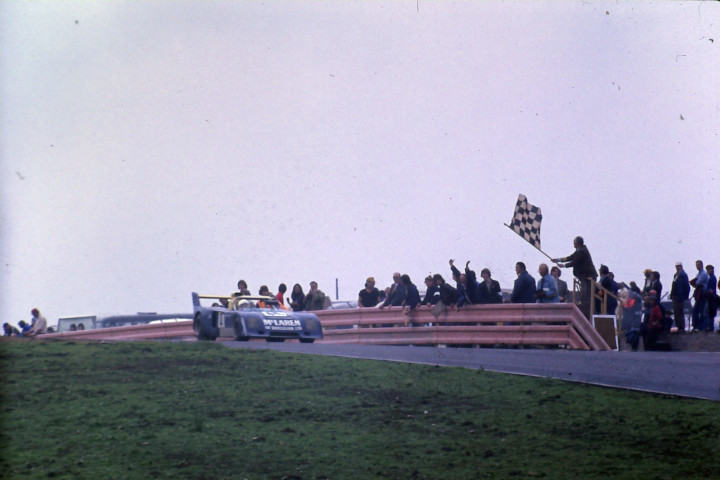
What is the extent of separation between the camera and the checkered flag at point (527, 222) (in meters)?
17.8

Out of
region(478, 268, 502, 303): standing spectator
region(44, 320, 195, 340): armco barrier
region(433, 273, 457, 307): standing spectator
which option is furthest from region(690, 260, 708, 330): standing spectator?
region(44, 320, 195, 340): armco barrier

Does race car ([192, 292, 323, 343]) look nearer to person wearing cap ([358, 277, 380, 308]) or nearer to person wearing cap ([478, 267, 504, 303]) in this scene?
person wearing cap ([358, 277, 380, 308])

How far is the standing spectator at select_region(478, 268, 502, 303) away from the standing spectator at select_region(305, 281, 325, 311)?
4.96 meters

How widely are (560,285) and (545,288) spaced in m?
1.79

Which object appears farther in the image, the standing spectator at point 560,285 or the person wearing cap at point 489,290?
the standing spectator at point 560,285

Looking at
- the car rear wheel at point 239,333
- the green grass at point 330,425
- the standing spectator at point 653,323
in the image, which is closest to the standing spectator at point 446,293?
the standing spectator at point 653,323

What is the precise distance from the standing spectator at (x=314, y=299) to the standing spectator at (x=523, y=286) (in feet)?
19.1

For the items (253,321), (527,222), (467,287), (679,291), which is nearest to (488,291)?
(467,287)

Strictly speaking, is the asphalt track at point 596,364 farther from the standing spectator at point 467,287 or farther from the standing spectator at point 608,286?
the standing spectator at point 608,286

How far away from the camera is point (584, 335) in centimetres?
1647

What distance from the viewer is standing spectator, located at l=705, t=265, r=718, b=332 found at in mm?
16453

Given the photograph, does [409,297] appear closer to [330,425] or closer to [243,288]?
[243,288]

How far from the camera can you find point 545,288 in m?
16.9

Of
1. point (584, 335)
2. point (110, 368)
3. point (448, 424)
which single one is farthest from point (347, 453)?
point (584, 335)
